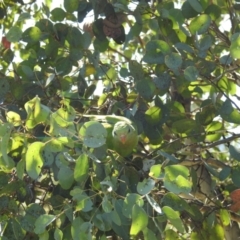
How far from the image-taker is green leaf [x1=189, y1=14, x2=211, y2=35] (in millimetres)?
1189

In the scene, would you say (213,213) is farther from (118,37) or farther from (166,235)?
(118,37)

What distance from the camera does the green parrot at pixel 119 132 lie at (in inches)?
39.7

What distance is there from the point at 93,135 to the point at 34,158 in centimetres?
10

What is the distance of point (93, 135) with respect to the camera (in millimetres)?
893

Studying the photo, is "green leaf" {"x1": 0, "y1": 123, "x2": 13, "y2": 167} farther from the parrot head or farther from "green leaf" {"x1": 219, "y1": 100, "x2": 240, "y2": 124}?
"green leaf" {"x1": 219, "y1": 100, "x2": 240, "y2": 124}

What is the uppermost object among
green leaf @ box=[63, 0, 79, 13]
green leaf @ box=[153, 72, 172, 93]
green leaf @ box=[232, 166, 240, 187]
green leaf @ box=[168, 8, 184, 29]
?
green leaf @ box=[168, 8, 184, 29]

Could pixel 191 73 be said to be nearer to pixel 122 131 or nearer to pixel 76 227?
pixel 122 131

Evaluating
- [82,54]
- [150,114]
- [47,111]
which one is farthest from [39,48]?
[47,111]

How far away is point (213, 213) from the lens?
1.17m

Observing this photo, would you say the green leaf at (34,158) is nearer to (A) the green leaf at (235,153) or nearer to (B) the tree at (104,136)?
(B) the tree at (104,136)

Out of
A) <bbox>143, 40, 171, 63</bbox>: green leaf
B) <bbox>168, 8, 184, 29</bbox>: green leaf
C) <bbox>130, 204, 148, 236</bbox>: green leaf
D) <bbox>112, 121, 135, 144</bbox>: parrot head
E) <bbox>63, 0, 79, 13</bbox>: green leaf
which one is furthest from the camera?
<bbox>63, 0, 79, 13</bbox>: green leaf

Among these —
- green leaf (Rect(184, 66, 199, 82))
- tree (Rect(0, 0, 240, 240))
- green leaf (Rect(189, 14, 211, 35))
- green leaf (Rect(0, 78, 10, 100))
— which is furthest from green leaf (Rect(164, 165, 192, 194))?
green leaf (Rect(0, 78, 10, 100))

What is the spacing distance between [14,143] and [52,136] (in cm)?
13

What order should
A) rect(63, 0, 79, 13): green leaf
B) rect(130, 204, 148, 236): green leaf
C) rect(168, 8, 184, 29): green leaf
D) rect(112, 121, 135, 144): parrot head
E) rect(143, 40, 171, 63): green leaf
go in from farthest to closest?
rect(63, 0, 79, 13): green leaf < rect(168, 8, 184, 29): green leaf < rect(143, 40, 171, 63): green leaf < rect(112, 121, 135, 144): parrot head < rect(130, 204, 148, 236): green leaf
